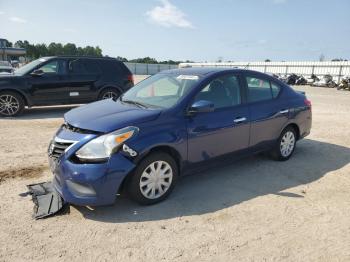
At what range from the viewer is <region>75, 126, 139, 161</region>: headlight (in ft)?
Result: 12.2

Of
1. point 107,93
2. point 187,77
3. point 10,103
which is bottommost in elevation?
point 10,103

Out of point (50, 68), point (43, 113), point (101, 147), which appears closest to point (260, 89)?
point (101, 147)

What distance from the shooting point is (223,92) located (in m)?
5.06

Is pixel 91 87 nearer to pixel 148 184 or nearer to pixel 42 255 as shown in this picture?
pixel 148 184

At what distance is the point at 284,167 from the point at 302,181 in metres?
0.65

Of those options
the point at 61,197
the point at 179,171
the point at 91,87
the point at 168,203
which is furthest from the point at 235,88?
the point at 91,87

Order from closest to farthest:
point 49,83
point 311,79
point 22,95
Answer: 1. point 22,95
2. point 49,83
3. point 311,79

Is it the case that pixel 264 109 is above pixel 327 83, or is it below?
above

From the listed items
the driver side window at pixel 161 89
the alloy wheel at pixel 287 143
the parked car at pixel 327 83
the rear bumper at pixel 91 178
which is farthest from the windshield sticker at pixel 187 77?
the parked car at pixel 327 83

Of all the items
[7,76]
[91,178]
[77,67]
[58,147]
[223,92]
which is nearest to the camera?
[91,178]

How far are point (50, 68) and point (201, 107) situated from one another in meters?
7.52

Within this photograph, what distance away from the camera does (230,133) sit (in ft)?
16.3

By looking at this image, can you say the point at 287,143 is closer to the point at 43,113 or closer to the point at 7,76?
the point at 43,113

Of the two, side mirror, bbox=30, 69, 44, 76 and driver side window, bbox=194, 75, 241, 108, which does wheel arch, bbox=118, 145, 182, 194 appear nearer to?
driver side window, bbox=194, 75, 241, 108
